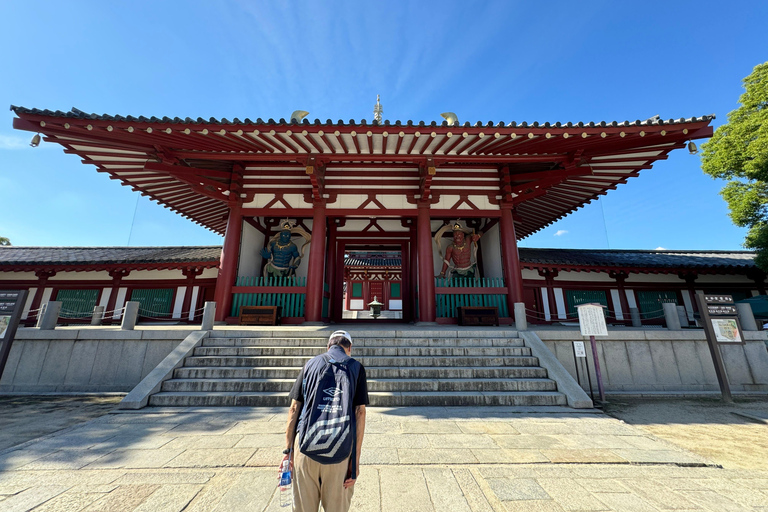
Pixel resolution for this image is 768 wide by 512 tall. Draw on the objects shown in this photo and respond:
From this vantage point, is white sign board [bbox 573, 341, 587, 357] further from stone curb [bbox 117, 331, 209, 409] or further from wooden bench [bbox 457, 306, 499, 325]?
stone curb [bbox 117, 331, 209, 409]

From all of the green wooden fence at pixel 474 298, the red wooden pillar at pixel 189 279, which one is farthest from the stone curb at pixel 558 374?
the red wooden pillar at pixel 189 279

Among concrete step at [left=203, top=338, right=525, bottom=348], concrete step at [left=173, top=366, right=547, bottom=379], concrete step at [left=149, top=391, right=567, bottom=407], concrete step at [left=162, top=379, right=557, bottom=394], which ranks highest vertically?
concrete step at [left=203, top=338, right=525, bottom=348]

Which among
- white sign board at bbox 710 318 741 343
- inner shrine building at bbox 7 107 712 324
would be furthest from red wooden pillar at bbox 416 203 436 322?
white sign board at bbox 710 318 741 343

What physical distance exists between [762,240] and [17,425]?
18337mm

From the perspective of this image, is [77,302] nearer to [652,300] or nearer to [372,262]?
[372,262]

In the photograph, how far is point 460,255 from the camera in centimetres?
990

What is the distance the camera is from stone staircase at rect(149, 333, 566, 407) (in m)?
4.84

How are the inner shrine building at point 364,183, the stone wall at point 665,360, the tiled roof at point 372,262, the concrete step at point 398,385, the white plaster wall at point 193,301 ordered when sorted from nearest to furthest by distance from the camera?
the concrete step at point 398,385, the stone wall at point 665,360, the inner shrine building at point 364,183, the white plaster wall at point 193,301, the tiled roof at point 372,262

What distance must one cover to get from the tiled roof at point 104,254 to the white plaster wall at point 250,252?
2.47 meters

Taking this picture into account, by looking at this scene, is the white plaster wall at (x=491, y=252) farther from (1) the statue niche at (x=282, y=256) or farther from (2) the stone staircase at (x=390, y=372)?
(1) the statue niche at (x=282, y=256)

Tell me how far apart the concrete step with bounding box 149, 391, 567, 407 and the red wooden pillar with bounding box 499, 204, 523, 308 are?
3999mm

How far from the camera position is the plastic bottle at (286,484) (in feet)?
5.38

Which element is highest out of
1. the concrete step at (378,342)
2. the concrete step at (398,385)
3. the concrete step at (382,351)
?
the concrete step at (378,342)

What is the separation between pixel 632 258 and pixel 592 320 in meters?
9.81
